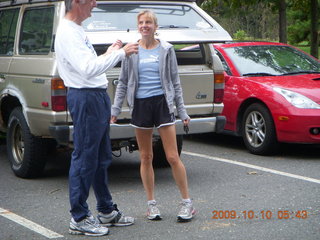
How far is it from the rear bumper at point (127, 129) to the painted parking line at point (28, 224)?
0.90 metres

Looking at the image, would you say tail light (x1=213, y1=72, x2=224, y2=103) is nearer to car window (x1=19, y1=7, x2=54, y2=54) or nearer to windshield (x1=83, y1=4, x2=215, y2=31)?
windshield (x1=83, y1=4, x2=215, y2=31)

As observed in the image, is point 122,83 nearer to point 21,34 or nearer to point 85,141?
point 85,141

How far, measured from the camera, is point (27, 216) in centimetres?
634

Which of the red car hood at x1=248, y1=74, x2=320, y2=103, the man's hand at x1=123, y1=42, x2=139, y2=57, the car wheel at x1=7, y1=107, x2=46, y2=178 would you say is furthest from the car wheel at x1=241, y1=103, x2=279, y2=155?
the man's hand at x1=123, y1=42, x2=139, y2=57

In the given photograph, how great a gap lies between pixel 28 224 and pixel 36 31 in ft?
8.08

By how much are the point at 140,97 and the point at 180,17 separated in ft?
6.45

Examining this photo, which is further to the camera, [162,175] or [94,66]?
[162,175]

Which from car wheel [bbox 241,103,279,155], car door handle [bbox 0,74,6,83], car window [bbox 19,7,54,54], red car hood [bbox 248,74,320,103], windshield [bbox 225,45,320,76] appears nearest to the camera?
car window [bbox 19,7,54,54]

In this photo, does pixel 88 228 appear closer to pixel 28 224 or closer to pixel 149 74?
pixel 28 224

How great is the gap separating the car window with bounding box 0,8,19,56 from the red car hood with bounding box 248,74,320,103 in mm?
3331

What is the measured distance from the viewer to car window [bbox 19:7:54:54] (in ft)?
24.2

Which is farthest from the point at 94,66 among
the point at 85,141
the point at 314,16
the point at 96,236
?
the point at 314,16

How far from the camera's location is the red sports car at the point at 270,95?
9023 millimetres

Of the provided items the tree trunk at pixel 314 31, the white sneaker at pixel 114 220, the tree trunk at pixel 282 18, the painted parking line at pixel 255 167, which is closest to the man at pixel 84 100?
the white sneaker at pixel 114 220
